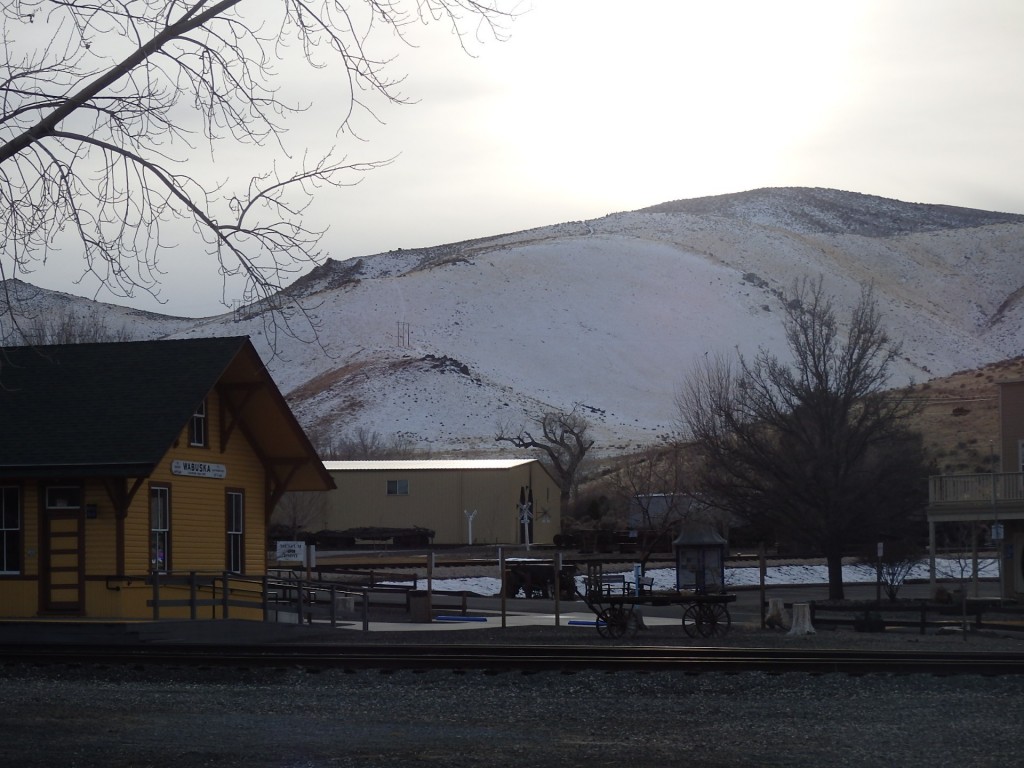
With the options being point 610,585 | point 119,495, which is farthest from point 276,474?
point 610,585

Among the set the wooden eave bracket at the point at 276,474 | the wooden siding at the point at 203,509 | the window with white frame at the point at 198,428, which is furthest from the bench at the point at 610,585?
the window with white frame at the point at 198,428

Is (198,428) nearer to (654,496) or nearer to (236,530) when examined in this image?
(236,530)

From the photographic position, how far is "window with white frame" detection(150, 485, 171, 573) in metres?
26.6

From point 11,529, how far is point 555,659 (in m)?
12.4

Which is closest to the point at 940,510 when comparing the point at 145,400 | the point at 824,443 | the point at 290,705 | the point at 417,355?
the point at 824,443

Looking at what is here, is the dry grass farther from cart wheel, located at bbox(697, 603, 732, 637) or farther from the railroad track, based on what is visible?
the railroad track

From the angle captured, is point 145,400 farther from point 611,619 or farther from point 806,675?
point 806,675

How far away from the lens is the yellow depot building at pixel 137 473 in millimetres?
25406

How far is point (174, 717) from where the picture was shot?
44.4 ft

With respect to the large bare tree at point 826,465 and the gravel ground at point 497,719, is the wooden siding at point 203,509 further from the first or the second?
the large bare tree at point 826,465

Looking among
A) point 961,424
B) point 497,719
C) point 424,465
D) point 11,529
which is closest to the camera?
point 497,719

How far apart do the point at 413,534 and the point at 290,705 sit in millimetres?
53330

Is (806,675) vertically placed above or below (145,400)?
below

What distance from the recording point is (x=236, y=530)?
2978 cm
